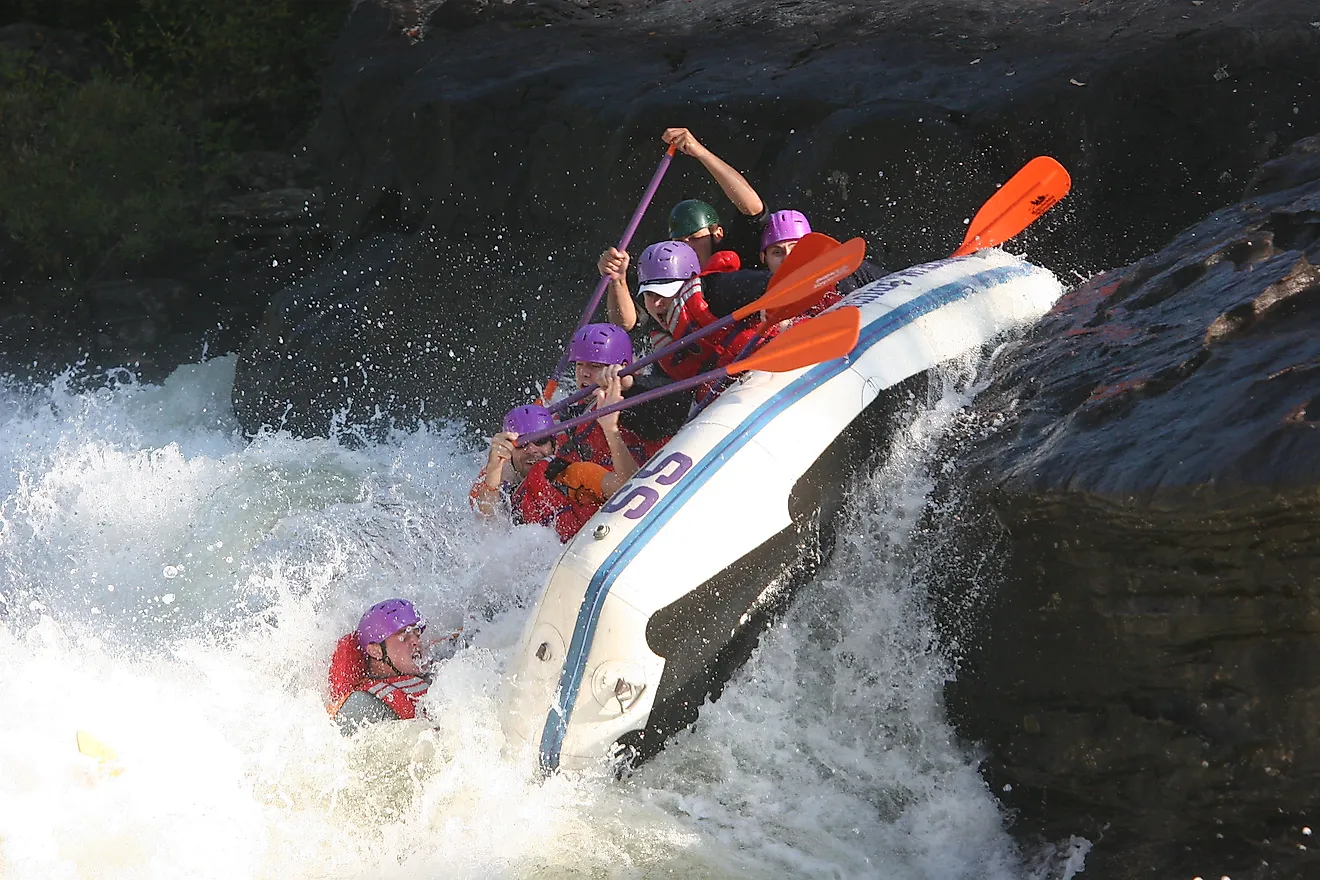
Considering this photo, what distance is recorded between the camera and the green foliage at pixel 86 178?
10.8 metres

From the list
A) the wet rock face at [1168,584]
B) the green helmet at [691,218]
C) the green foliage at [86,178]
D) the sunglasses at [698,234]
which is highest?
the green foliage at [86,178]

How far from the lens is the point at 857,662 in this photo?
14.4 feet

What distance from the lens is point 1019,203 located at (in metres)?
5.65

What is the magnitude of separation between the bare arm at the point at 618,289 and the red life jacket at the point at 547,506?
2.61ft

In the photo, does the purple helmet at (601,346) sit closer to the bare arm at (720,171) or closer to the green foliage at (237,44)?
the bare arm at (720,171)

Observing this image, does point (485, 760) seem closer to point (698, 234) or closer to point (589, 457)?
point (589, 457)

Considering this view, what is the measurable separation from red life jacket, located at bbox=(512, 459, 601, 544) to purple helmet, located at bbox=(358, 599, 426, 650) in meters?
0.57

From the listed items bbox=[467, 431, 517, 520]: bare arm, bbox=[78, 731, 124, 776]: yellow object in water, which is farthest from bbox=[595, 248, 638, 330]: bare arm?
bbox=[78, 731, 124, 776]: yellow object in water

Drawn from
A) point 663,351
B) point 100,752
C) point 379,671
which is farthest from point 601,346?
point 100,752

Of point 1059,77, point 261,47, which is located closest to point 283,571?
point 1059,77

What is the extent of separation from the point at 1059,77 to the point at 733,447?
118 inches

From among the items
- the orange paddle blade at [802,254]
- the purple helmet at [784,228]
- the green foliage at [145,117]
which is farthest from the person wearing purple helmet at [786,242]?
the green foliage at [145,117]

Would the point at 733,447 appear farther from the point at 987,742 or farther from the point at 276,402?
the point at 276,402

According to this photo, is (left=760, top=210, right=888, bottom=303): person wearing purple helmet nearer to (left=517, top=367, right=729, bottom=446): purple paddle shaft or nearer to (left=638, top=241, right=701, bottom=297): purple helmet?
(left=638, top=241, right=701, bottom=297): purple helmet
